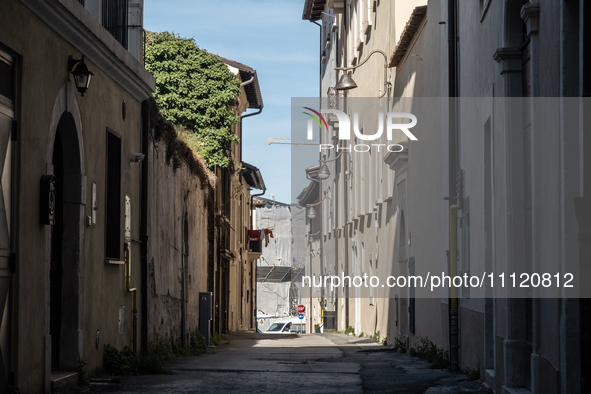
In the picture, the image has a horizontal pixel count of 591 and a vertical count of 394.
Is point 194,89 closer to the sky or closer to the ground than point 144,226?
closer to the sky

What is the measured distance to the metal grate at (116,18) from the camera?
1097cm

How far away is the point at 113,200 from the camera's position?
1049 centimetres

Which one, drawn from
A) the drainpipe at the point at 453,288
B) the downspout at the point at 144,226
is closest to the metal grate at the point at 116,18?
the downspout at the point at 144,226

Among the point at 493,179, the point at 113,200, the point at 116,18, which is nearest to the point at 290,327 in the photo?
the point at 116,18

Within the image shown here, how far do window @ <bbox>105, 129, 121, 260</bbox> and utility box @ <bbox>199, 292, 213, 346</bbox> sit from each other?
26.8 ft

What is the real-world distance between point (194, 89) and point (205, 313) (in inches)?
275

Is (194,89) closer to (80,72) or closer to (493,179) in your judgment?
(80,72)

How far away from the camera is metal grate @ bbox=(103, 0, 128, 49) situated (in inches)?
432

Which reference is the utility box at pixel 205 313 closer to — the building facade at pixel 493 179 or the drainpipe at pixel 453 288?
the building facade at pixel 493 179

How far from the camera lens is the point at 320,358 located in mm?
13703

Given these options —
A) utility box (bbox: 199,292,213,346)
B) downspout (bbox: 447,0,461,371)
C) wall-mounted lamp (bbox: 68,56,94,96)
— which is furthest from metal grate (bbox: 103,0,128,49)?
utility box (bbox: 199,292,213,346)

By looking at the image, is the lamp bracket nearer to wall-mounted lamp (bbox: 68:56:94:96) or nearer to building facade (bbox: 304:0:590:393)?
wall-mounted lamp (bbox: 68:56:94:96)

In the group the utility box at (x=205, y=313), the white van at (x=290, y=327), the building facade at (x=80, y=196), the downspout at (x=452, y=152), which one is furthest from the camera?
the white van at (x=290, y=327)

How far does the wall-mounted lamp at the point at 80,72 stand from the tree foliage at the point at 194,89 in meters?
13.7
